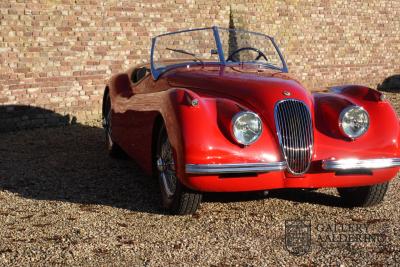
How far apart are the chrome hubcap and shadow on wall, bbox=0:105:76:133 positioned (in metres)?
4.58

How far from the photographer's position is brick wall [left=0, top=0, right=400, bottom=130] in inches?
323

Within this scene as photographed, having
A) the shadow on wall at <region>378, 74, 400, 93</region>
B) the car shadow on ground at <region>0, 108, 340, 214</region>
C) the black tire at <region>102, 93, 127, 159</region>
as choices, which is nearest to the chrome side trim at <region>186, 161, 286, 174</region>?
the car shadow on ground at <region>0, 108, 340, 214</region>

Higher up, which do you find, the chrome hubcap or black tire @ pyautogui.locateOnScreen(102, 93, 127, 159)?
the chrome hubcap

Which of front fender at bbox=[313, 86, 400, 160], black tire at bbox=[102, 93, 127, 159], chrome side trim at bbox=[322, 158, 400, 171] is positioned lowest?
black tire at bbox=[102, 93, 127, 159]

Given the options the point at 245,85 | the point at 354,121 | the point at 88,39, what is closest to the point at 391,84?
the point at 88,39

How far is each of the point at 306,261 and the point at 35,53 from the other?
20.9 ft

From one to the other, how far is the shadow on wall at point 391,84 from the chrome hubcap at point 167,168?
35.1 ft

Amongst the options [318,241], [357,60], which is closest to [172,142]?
[318,241]

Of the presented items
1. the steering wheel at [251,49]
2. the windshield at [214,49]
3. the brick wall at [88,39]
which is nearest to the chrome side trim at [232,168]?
the windshield at [214,49]

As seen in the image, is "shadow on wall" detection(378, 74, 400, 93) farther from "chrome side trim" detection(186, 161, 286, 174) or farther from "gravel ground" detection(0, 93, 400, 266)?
"chrome side trim" detection(186, 161, 286, 174)

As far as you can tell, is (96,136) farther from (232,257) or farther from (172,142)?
(232,257)

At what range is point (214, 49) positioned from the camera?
5.35 m

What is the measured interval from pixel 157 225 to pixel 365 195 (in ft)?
5.85

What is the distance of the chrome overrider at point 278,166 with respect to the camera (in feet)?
12.2
